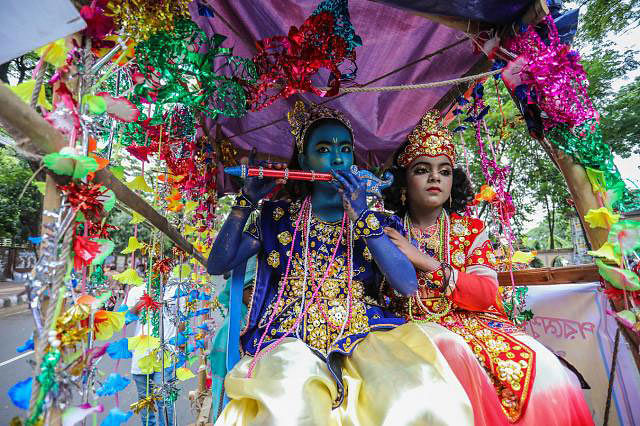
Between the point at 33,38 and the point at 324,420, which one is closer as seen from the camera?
the point at 33,38

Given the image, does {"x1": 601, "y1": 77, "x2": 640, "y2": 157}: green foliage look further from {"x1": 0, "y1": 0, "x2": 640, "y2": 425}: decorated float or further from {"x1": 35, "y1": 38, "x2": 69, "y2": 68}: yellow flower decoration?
{"x1": 35, "y1": 38, "x2": 69, "y2": 68}: yellow flower decoration

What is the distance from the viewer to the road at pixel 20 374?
4543 millimetres

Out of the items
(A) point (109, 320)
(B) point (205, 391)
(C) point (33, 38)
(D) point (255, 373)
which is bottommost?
(B) point (205, 391)

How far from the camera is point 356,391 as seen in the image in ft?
4.61

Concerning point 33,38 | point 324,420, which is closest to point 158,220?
point 33,38

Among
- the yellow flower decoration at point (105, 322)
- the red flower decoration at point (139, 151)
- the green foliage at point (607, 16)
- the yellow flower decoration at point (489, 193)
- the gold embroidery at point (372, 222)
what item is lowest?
the yellow flower decoration at point (105, 322)

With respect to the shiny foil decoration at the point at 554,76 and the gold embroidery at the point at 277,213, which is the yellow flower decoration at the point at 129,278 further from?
the shiny foil decoration at the point at 554,76

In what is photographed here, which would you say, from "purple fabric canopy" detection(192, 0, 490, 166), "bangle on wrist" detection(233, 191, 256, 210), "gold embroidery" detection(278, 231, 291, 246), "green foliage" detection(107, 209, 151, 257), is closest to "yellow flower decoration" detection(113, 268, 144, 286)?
"green foliage" detection(107, 209, 151, 257)

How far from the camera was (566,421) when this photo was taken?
155 cm

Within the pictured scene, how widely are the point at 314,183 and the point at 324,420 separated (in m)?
1.27

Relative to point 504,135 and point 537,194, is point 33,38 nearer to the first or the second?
point 504,135

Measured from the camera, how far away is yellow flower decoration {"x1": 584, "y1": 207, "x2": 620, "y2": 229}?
5.35 ft

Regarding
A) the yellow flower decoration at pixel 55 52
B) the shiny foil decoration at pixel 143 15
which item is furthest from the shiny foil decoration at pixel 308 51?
the yellow flower decoration at pixel 55 52

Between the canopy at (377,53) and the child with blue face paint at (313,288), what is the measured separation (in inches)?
20.0
